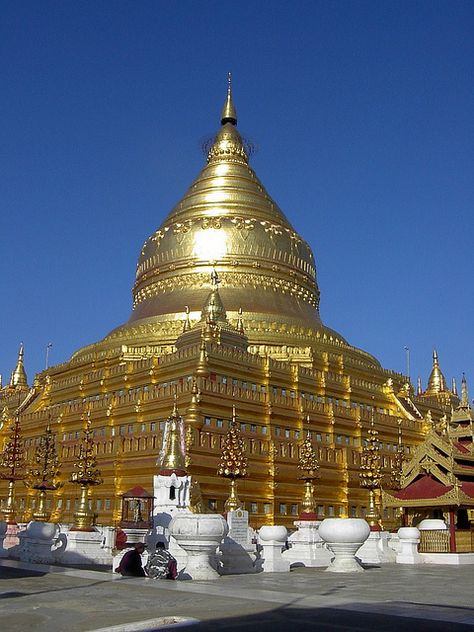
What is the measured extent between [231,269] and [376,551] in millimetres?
26493

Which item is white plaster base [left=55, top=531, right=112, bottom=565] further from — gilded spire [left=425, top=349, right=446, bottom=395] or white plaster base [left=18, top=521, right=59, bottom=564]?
gilded spire [left=425, top=349, right=446, bottom=395]

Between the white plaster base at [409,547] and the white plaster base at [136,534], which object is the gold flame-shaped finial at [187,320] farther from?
the white plaster base at [409,547]

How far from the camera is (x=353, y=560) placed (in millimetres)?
19453

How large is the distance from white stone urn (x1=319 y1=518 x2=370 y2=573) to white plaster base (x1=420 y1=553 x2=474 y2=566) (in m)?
6.31


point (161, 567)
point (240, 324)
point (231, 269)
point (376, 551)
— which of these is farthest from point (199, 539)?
point (231, 269)

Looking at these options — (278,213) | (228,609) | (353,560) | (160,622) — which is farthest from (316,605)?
(278,213)

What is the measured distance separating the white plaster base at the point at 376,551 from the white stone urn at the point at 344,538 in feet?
16.5

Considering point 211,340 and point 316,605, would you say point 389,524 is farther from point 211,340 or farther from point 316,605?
point 316,605

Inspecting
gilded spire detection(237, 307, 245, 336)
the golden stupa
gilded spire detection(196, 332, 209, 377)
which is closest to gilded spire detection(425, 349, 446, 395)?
the golden stupa

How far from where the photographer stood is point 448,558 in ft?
80.7

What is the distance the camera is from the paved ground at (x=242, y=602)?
9297 millimetres

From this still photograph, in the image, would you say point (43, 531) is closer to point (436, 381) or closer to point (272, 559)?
point (272, 559)

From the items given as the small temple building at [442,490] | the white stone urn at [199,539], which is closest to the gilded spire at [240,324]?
the small temple building at [442,490]

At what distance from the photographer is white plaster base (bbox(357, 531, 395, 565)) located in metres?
24.4
